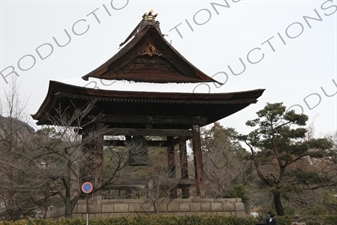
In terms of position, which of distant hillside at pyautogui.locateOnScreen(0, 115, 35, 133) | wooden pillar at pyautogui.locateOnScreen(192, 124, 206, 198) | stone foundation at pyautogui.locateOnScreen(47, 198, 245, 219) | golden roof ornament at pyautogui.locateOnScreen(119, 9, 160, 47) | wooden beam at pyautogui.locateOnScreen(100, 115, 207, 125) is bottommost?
stone foundation at pyautogui.locateOnScreen(47, 198, 245, 219)

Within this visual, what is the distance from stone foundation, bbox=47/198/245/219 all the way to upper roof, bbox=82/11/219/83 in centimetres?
427

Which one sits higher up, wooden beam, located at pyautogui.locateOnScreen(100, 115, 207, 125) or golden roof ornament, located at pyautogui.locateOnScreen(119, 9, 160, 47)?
golden roof ornament, located at pyautogui.locateOnScreen(119, 9, 160, 47)

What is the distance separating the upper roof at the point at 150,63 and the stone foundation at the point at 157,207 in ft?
14.0

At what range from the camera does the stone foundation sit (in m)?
11.2

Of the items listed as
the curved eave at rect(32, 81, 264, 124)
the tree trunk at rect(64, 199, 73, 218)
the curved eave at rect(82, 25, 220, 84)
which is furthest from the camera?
the curved eave at rect(82, 25, 220, 84)

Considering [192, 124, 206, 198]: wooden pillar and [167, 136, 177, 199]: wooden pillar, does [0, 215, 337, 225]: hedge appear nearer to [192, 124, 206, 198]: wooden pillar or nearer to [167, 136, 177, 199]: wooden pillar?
[192, 124, 206, 198]: wooden pillar

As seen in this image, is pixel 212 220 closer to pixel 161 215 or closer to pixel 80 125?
pixel 161 215

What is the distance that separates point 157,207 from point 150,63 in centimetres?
526

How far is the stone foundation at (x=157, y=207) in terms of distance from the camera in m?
11.2

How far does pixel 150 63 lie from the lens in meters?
13.8

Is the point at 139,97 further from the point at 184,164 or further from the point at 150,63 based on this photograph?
the point at 184,164

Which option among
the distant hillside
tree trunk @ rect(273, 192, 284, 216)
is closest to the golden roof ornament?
the distant hillside

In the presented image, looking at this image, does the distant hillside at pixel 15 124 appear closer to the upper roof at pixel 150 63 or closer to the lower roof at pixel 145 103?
the lower roof at pixel 145 103

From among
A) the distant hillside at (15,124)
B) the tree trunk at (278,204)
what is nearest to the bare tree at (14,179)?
the distant hillside at (15,124)
